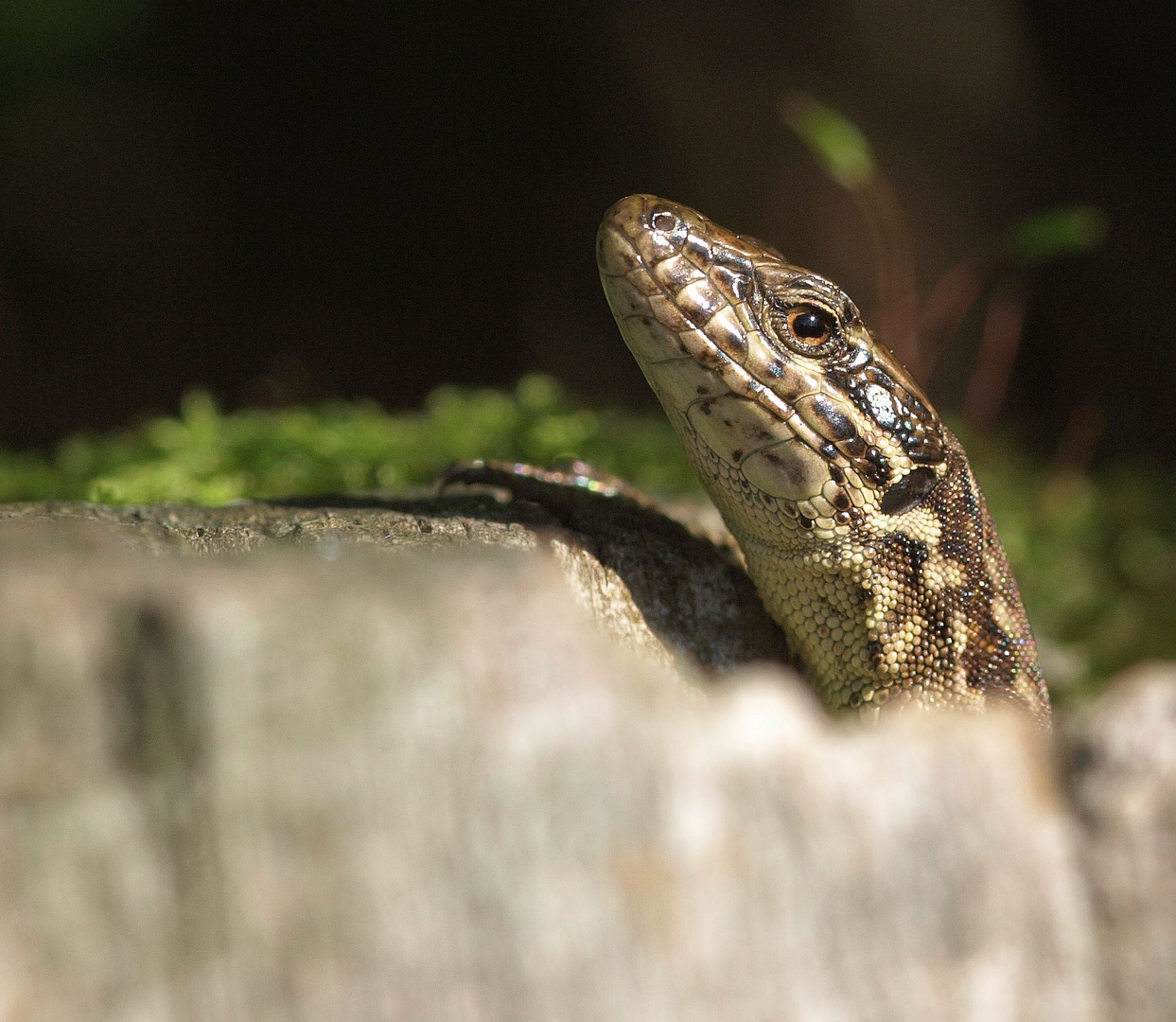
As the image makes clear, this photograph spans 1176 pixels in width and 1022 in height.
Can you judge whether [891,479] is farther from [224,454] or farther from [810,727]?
→ [224,454]

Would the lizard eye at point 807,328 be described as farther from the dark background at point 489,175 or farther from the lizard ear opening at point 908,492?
the dark background at point 489,175

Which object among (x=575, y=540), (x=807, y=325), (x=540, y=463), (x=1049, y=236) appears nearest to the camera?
(x=575, y=540)

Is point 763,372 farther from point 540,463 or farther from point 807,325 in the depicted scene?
point 540,463

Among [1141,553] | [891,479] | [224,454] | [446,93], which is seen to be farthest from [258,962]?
[446,93]

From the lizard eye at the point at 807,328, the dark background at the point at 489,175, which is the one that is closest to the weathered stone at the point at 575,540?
the lizard eye at the point at 807,328

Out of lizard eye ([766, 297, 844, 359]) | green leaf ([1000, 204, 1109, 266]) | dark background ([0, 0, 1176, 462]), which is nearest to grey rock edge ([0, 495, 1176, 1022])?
Result: lizard eye ([766, 297, 844, 359])

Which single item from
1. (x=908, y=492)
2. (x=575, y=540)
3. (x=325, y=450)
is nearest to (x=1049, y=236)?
(x=908, y=492)

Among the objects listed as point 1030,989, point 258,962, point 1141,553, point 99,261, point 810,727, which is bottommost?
point 1030,989
